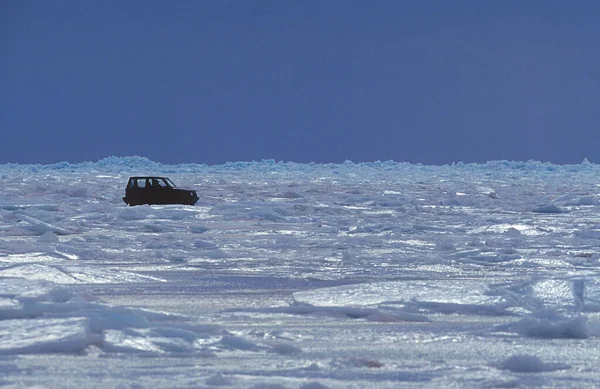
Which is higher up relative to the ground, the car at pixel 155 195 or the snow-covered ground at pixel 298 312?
the car at pixel 155 195

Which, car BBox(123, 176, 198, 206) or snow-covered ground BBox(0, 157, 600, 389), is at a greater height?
car BBox(123, 176, 198, 206)

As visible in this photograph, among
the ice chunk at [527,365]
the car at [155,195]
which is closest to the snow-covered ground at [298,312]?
the ice chunk at [527,365]

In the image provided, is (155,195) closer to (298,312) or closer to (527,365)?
(298,312)

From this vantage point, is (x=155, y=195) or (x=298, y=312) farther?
(x=155, y=195)

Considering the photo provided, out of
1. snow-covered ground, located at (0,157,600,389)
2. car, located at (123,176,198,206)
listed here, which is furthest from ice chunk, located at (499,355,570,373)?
car, located at (123,176,198,206)

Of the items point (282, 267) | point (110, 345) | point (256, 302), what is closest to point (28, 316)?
point (110, 345)

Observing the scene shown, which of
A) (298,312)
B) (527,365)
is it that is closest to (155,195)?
(298,312)

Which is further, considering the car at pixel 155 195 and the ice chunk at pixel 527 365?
the car at pixel 155 195

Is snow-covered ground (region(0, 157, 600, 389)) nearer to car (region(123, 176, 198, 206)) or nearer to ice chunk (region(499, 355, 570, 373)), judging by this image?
ice chunk (region(499, 355, 570, 373))

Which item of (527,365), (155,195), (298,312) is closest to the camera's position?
(527,365)

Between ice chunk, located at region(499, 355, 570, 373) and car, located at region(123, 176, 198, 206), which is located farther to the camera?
car, located at region(123, 176, 198, 206)

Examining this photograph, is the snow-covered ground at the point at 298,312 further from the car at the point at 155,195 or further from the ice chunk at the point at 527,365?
the car at the point at 155,195

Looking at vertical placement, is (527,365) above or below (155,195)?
below

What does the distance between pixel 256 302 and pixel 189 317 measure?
3.34 feet
